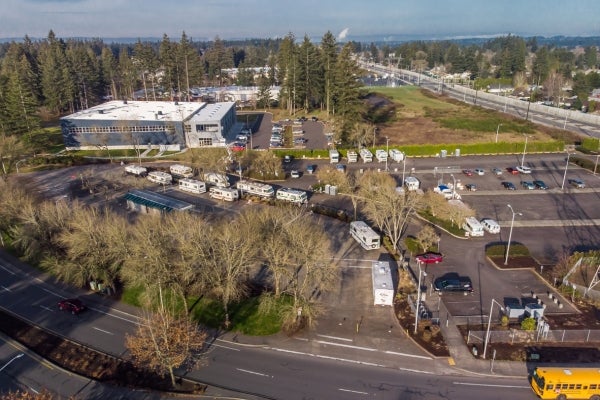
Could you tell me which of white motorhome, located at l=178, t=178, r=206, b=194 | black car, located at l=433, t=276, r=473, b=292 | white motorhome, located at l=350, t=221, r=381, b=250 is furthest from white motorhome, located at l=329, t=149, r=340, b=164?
black car, located at l=433, t=276, r=473, b=292

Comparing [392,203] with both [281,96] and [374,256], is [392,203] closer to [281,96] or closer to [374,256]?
[374,256]

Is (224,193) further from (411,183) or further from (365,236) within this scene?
(411,183)

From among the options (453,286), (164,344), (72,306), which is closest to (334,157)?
(453,286)

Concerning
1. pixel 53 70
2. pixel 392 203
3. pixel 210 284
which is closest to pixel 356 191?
pixel 392 203

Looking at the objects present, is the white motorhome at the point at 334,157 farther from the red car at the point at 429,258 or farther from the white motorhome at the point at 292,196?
the red car at the point at 429,258

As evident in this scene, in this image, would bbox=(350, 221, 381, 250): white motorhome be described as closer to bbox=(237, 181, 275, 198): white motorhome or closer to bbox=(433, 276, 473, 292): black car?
bbox=(433, 276, 473, 292): black car

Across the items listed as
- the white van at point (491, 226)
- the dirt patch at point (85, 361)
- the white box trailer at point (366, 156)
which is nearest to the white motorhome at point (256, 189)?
the white box trailer at point (366, 156)
